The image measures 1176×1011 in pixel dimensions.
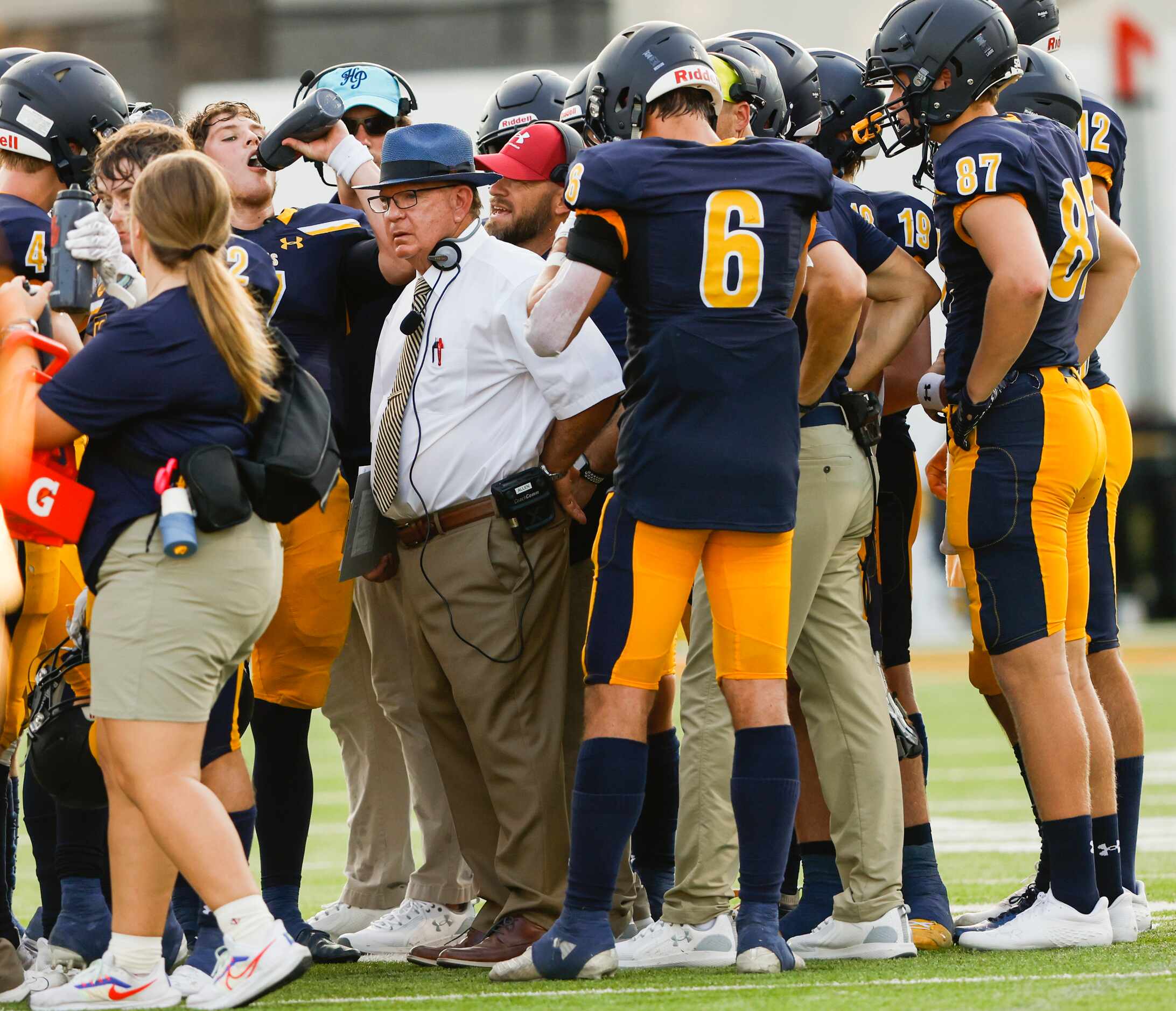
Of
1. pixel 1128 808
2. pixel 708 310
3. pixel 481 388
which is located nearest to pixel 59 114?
pixel 481 388

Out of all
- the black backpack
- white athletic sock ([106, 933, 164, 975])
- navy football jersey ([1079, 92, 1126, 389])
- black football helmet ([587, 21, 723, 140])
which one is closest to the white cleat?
white athletic sock ([106, 933, 164, 975])

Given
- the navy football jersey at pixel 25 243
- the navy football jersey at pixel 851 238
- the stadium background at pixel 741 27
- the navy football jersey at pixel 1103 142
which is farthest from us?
the stadium background at pixel 741 27

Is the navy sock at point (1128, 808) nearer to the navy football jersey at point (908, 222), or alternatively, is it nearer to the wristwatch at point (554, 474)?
the navy football jersey at point (908, 222)

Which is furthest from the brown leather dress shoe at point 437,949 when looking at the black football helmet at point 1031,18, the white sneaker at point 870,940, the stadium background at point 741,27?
the stadium background at point 741,27

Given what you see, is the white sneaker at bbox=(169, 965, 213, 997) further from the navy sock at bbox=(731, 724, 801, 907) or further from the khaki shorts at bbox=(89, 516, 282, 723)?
the navy sock at bbox=(731, 724, 801, 907)

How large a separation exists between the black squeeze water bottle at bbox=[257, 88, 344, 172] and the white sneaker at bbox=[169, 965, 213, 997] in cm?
A: 214

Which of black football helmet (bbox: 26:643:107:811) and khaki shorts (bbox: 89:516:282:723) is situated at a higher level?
khaki shorts (bbox: 89:516:282:723)

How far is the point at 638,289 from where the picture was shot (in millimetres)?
4184

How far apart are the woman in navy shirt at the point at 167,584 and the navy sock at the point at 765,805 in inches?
40.8

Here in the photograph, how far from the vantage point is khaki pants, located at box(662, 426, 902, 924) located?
4.45 m

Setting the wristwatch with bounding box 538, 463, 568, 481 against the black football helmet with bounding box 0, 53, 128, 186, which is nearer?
the wristwatch with bounding box 538, 463, 568, 481

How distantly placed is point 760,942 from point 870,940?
44cm

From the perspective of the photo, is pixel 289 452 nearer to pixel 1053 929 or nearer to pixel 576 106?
pixel 576 106

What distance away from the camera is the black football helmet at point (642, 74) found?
428 cm
